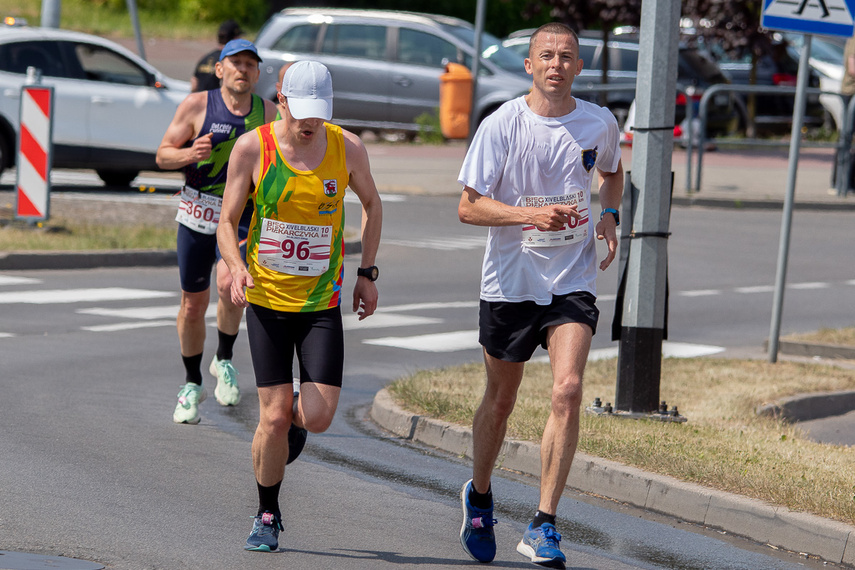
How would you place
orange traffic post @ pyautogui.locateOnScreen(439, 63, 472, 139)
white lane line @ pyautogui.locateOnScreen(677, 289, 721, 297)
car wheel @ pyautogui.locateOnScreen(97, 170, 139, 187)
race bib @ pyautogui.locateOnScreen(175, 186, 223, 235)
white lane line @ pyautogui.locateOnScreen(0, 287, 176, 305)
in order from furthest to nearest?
orange traffic post @ pyautogui.locateOnScreen(439, 63, 472, 139) < car wheel @ pyautogui.locateOnScreen(97, 170, 139, 187) < white lane line @ pyautogui.locateOnScreen(677, 289, 721, 297) < white lane line @ pyautogui.locateOnScreen(0, 287, 176, 305) < race bib @ pyautogui.locateOnScreen(175, 186, 223, 235)

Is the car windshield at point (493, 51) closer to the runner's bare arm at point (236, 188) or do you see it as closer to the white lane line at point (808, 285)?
the white lane line at point (808, 285)

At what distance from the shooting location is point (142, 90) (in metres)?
18.0

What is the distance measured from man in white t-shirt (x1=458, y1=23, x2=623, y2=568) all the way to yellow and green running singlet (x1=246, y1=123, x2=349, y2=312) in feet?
1.74

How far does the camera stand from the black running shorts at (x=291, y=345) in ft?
17.7

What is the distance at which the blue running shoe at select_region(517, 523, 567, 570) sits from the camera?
518 centimetres

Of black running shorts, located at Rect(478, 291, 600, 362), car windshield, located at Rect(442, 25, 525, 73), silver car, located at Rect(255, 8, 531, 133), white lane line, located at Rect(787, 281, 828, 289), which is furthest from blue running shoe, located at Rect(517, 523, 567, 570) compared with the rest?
car windshield, located at Rect(442, 25, 525, 73)

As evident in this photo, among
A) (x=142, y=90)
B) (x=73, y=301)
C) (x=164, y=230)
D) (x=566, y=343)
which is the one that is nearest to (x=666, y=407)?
(x=566, y=343)

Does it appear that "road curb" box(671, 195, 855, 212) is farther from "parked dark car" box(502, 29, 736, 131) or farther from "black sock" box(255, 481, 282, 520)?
"black sock" box(255, 481, 282, 520)

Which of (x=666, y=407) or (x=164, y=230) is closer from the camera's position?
(x=666, y=407)

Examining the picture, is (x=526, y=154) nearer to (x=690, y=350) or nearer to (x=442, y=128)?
(x=690, y=350)

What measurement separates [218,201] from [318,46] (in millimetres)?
17024

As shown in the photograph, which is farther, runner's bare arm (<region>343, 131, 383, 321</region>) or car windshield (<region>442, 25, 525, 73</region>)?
car windshield (<region>442, 25, 525, 73</region>)

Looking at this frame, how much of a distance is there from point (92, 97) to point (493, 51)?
8.40 m

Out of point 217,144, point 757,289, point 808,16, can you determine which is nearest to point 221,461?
point 217,144
